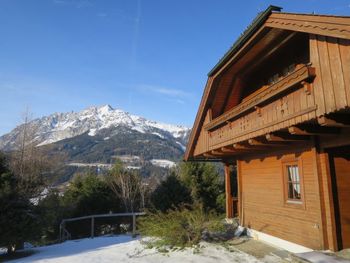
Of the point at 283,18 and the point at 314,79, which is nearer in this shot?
the point at 314,79

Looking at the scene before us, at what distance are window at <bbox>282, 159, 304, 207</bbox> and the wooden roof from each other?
3619 millimetres

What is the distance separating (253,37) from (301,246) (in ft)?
19.0

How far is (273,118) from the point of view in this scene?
8703 millimetres

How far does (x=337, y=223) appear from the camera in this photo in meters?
8.29

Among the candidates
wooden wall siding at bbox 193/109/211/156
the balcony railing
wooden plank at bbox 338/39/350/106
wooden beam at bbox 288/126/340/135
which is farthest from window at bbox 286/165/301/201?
wooden wall siding at bbox 193/109/211/156

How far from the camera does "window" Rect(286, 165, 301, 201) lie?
998cm

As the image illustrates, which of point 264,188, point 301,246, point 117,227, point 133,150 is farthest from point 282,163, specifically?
point 133,150

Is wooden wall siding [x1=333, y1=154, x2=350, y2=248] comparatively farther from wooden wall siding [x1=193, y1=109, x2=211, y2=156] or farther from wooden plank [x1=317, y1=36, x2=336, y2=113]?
A: wooden wall siding [x1=193, y1=109, x2=211, y2=156]

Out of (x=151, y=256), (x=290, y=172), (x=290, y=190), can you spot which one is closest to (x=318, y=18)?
(x=290, y=172)

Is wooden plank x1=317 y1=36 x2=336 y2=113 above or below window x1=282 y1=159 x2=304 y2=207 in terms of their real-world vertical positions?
above

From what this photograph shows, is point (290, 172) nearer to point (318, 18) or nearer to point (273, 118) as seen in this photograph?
point (273, 118)

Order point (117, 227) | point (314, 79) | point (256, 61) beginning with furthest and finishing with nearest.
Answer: point (117, 227) → point (256, 61) → point (314, 79)

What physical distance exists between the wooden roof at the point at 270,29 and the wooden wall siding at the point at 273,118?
53.3 inches

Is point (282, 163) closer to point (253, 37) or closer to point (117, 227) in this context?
point (253, 37)
